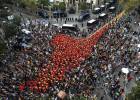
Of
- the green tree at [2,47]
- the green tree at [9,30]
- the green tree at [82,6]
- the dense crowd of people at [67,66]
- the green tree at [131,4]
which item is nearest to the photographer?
the dense crowd of people at [67,66]

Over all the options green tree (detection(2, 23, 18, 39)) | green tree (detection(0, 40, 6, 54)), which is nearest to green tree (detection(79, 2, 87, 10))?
green tree (detection(2, 23, 18, 39))

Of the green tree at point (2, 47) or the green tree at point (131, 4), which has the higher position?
the green tree at point (131, 4)

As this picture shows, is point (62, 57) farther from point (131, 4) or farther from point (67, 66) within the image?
point (131, 4)

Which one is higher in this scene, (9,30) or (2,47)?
(9,30)

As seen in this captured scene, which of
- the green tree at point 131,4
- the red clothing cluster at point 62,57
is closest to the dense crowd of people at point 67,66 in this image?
the red clothing cluster at point 62,57

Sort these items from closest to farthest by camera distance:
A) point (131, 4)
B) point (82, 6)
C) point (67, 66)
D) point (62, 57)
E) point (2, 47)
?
point (67, 66) → point (62, 57) → point (2, 47) → point (131, 4) → point (82, 6)

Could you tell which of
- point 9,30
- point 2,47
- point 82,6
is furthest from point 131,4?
point 2,47

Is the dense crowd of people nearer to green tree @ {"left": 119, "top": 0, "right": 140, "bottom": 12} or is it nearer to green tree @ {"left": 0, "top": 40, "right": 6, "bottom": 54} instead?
green tree @ {"left": 0, "top": 40, "right": 6, "bottom": 54}

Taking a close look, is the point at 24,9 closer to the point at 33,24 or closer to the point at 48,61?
the point at 33,24

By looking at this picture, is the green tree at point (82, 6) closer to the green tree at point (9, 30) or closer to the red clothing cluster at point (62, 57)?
the red clothing cluster at point (62, 57)
